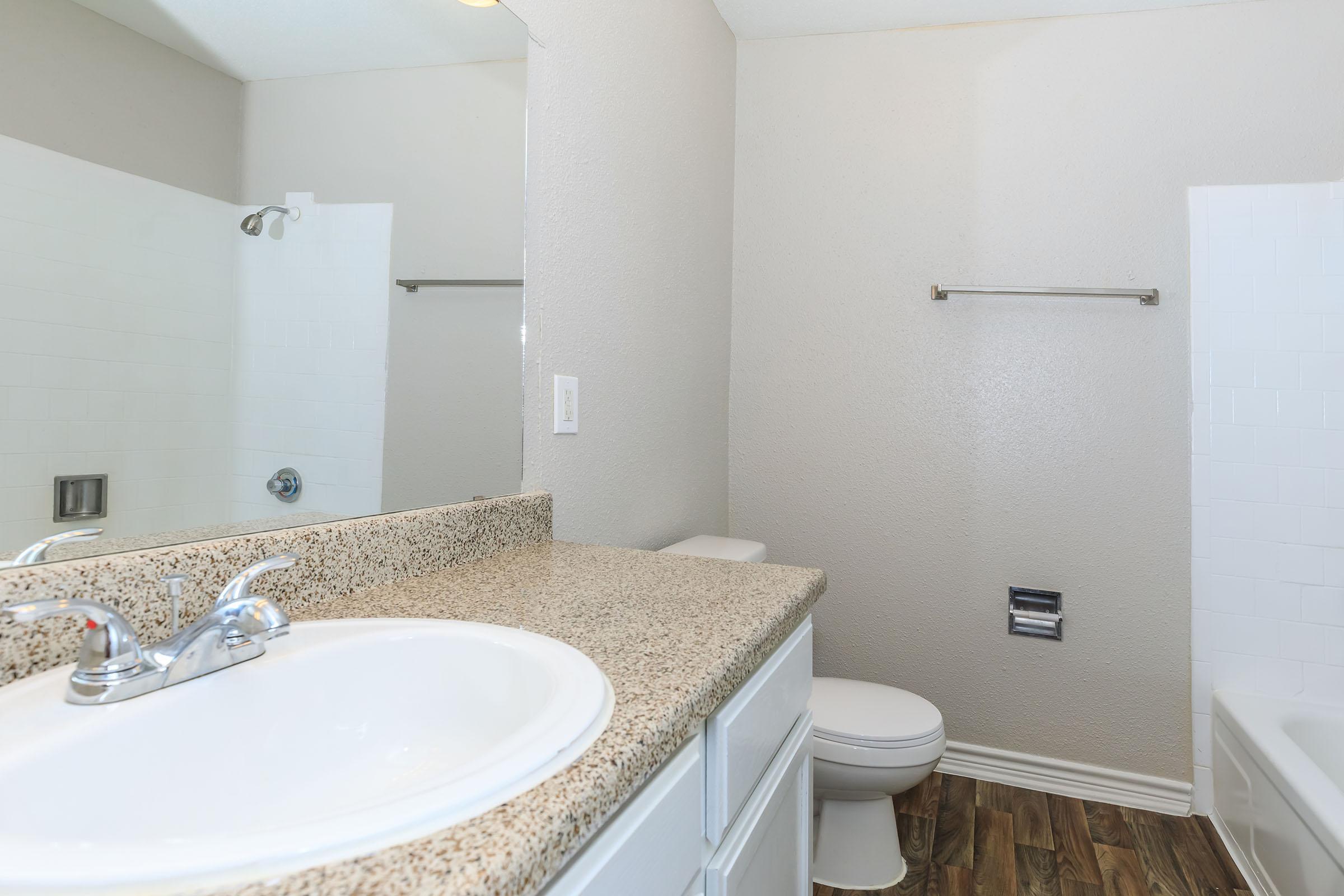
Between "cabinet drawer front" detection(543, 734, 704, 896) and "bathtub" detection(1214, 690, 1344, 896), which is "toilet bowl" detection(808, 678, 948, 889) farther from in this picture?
"cabinet drawer front" detection(543, 734, 704, 896)

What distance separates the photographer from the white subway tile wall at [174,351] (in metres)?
0.67

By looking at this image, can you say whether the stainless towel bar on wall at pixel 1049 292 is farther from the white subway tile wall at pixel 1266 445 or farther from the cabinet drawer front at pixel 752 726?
the cabinet drawer front at pixel 752 726

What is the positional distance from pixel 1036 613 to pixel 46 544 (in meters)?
2.30

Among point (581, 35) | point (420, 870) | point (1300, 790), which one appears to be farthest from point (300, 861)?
point (1300, 790)

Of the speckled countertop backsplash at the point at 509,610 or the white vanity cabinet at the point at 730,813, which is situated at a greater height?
the speckled countertop backsplash at the point at 509,610

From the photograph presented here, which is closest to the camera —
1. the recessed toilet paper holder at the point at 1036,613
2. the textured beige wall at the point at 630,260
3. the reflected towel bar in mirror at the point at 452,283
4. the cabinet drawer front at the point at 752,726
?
the cabinet drawer front at the point at 752,726

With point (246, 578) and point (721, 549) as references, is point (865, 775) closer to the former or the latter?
point (721, 549)

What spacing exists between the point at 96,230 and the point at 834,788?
1.71 m

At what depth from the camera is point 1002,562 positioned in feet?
7.49

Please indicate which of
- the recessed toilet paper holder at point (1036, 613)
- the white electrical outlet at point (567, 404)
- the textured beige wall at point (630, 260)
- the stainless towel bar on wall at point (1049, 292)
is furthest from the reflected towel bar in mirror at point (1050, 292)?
the white electrical outlet at point (567, 404)

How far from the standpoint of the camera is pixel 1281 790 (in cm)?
165

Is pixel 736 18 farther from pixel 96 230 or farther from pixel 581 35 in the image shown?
pixel 96 230

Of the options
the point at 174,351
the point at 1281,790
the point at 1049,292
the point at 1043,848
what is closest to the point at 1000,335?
the point at 1049,292

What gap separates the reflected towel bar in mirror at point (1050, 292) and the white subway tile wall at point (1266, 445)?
0.14 m
